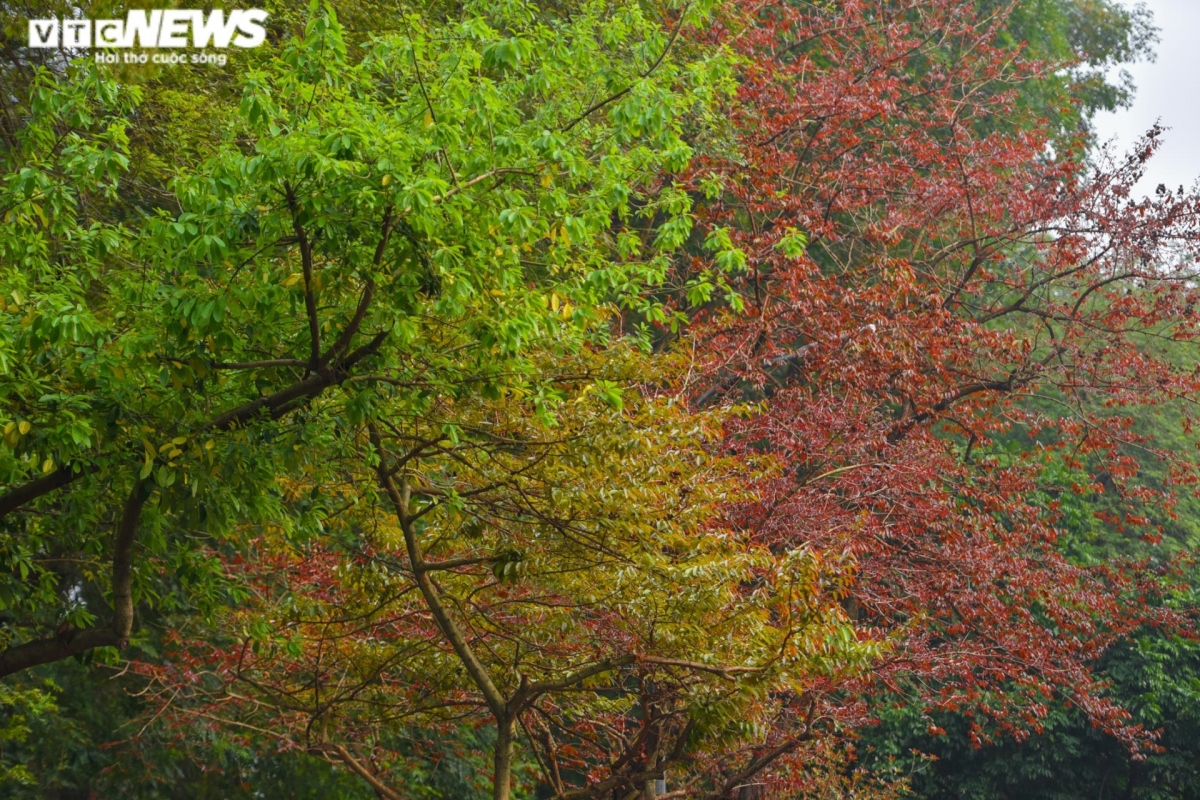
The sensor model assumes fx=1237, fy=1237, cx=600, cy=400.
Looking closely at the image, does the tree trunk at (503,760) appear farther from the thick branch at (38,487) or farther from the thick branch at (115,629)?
the thick branch at (38,487)

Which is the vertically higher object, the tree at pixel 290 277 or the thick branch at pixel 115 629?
the tree at pixel 290 277

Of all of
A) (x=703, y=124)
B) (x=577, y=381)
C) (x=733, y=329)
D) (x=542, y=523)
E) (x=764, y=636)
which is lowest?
(x=764, y=636)

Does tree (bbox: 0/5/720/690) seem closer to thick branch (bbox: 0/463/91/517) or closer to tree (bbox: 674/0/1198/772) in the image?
thick branch (bbox: 0/463/91/517)

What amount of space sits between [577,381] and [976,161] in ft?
25.3

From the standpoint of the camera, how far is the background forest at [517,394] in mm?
5824

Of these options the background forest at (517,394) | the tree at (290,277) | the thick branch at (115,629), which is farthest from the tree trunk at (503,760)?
the thick branch at (115,629)

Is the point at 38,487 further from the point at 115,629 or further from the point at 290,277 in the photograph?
the point at 290,277

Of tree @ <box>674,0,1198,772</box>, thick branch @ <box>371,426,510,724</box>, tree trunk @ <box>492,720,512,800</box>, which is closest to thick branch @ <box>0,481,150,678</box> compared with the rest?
thick branch @ <box>371,426,510,724</box>

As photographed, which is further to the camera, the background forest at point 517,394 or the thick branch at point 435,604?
the thick branch at point 435,604

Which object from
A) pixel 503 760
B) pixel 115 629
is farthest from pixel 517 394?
pixel 115 629

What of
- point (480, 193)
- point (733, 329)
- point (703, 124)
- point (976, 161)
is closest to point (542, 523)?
point (480, 193)

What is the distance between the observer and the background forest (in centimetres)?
582

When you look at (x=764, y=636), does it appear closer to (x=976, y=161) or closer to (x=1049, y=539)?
(x=1049, y=539)

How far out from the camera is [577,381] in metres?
7.05
